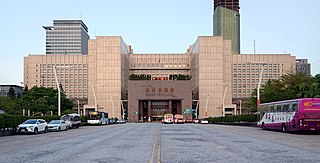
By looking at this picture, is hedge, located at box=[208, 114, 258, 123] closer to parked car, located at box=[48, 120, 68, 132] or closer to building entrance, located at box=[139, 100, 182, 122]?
parked car, located at box=[48, 120, 68, 132]

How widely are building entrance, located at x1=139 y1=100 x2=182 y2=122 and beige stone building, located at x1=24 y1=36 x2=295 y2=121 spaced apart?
2.16 metres

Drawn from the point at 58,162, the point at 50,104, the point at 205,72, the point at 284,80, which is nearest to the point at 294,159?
the point at 58,162

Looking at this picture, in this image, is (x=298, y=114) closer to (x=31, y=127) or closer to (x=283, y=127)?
(x=283, y=127)

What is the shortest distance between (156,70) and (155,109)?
76.1 ft

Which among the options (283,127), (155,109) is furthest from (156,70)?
(283,127)

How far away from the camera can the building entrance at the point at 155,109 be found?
532ft

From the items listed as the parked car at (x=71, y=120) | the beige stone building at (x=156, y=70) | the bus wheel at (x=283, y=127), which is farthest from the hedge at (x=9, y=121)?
the beige stone building at (x=156, y=70)

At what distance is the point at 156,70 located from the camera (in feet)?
607

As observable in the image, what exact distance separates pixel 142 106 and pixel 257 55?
155ft

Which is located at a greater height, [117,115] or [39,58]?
[39,58]

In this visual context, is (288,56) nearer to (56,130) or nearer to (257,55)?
(257,55)

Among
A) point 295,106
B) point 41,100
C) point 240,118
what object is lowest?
point 240,118

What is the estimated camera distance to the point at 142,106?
6467 inches

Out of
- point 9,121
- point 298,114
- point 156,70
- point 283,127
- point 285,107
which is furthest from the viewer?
point 156,70
